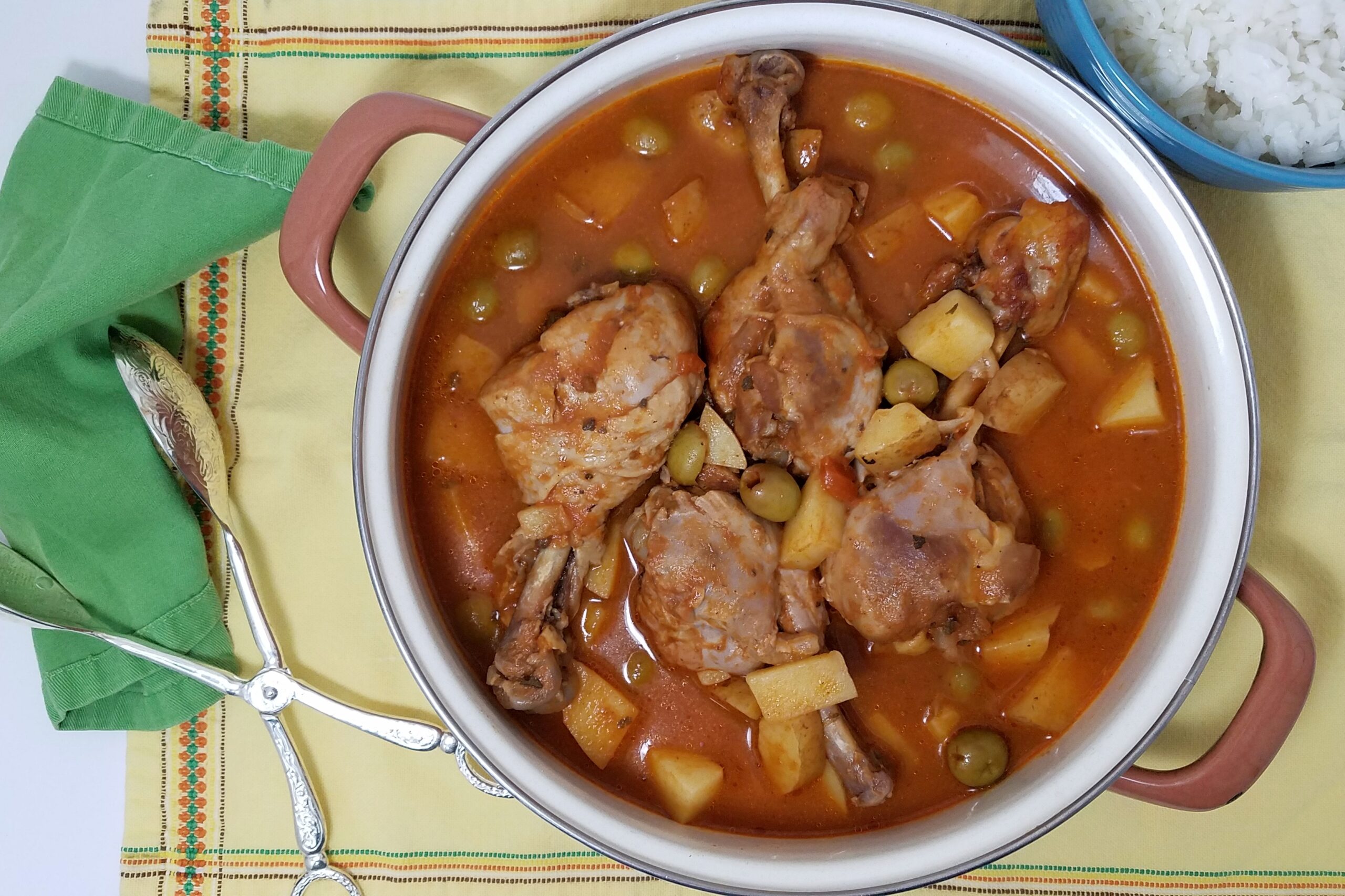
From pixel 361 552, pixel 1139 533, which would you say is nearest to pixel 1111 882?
pixel 1139 533

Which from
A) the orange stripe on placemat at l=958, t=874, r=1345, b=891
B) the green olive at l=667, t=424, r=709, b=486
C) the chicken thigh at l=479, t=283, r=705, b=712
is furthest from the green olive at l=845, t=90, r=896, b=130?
the orange stripe on placemat at l=958, t=874, r=1345, b=891

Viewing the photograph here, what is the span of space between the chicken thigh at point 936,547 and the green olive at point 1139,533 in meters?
0.26

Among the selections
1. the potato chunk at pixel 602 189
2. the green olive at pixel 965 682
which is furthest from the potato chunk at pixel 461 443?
the green olive at pixel 965 682

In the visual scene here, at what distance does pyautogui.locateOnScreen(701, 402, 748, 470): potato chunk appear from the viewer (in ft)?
6.95

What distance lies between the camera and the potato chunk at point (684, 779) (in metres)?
2.20

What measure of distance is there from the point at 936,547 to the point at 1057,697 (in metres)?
0.53

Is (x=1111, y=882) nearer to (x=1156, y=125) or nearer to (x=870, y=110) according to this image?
(x=1156, y=125)

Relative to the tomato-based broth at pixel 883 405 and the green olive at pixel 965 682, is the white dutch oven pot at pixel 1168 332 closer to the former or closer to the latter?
the tomato-based broth at pixel 883 405

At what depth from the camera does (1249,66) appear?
212 cm

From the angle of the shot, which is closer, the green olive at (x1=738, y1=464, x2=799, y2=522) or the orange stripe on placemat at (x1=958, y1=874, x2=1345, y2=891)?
the green olive at (x1=738, y1=464, x2=799, y2=522)

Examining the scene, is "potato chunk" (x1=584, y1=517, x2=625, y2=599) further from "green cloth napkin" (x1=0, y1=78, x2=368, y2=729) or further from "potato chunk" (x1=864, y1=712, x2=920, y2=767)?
"green cloth napkin" (x1=0, y1=78, x2=368, y2=729)

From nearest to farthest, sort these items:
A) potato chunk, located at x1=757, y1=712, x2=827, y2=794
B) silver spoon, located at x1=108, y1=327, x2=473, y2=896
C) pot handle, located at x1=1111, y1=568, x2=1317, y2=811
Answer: pot handle, located at x1=1111, y1=568, x2=1317, y2=811, potato chunk, located at x1=757, y1=712, x2=827, y2=794, silver spoon, located at x1=108, y1=327, x2=473, y2=896

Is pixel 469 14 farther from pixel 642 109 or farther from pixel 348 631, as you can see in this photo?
pixel 348 631

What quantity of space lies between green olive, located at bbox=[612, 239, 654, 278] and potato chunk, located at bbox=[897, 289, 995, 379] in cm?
61
